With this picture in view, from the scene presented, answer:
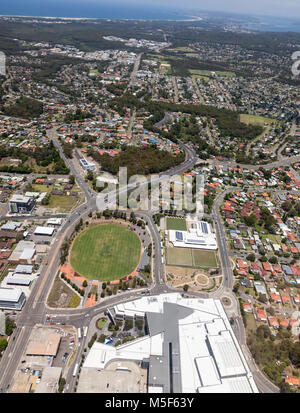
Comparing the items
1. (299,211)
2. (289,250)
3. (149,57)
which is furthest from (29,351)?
(149,57)

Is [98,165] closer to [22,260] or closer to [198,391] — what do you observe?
[22,260]

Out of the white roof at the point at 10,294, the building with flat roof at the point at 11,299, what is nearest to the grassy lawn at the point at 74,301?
the building with flat roof at the point at 11,299

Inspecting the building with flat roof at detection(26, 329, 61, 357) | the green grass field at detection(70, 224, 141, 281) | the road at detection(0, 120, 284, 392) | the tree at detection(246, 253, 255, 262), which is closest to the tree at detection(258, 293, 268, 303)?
the road at detection(0, 120, 284, 392)

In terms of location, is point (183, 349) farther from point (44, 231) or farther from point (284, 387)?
point (44, 231)

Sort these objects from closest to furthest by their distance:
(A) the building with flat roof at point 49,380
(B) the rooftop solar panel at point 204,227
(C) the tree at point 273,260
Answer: (A) the building with flat roof at point 49,380, (C) the tree at point 273,260, (B) the rooftop solar panel at point 204,227

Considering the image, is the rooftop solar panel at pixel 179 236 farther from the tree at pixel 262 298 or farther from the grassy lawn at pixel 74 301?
the grassy lawn at pixel 74 301

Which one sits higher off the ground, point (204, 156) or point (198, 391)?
point (204, 156)
